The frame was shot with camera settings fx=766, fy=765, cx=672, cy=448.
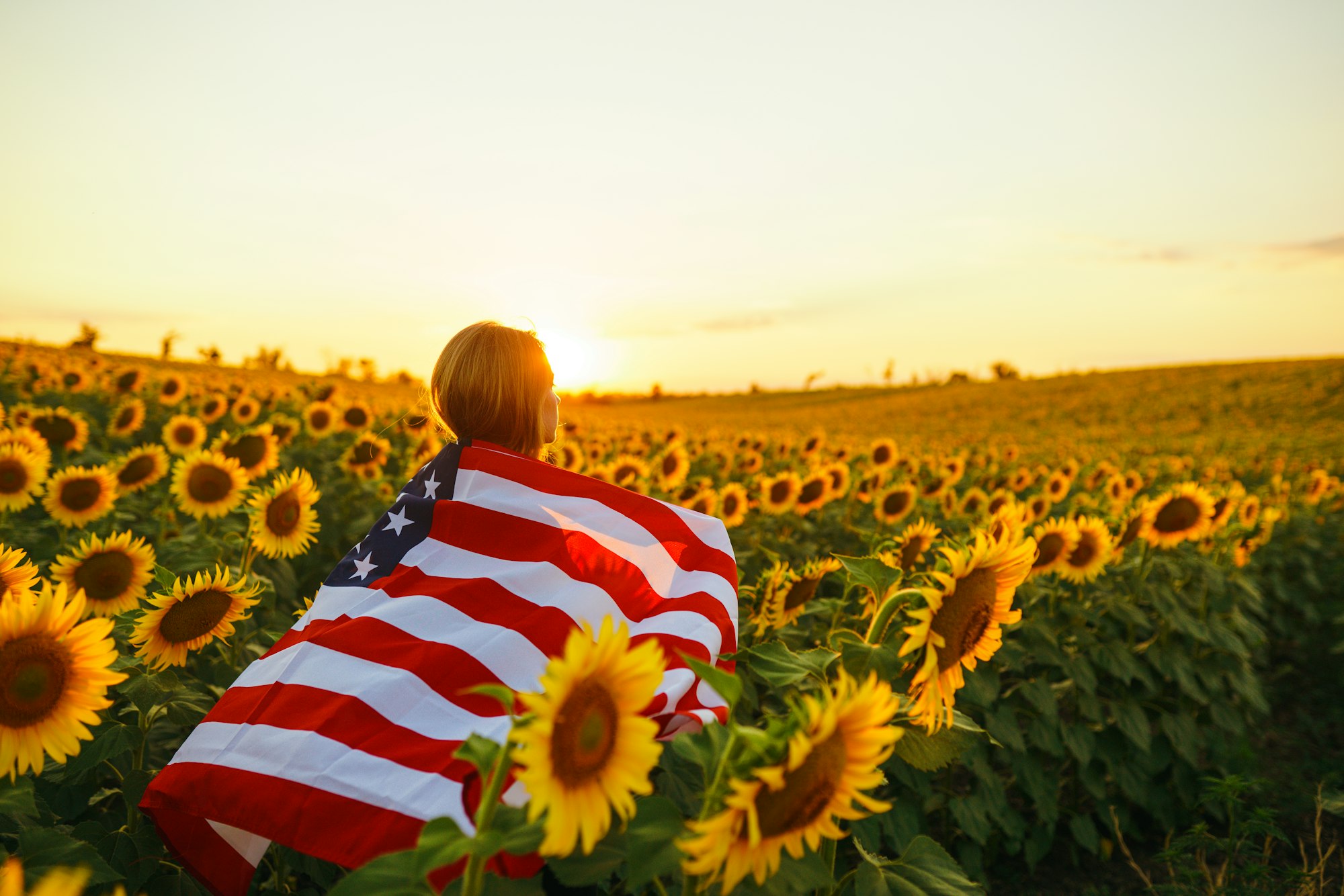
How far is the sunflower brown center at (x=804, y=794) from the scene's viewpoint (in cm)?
107

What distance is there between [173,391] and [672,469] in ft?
17.6

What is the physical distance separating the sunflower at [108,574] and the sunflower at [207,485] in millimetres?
1169

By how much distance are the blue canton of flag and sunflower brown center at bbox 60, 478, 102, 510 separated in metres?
2.31

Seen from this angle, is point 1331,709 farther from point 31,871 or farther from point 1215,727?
point 31,871

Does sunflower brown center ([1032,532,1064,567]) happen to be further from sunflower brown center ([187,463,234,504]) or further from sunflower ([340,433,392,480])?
sunflower ([340,433,392,480])

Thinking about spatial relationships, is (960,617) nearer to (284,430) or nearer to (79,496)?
(79,496)

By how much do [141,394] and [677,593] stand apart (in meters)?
7.98

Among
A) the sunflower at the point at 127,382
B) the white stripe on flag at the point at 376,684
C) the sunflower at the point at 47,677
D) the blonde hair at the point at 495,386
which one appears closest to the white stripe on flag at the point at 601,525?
the blonde hair at the point at 495,386

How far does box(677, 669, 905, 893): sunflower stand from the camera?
101 centimetres

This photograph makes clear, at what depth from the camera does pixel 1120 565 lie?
4383 millimetres

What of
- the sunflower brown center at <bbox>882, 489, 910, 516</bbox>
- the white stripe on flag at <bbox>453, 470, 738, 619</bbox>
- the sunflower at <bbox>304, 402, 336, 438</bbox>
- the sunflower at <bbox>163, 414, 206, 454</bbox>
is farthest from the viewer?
the sunflower at <bbox>304, 402, 336, 438</bbox>

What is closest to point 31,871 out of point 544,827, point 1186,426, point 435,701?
point 435,701

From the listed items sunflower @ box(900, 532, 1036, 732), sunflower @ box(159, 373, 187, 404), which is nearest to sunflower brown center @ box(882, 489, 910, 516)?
sunflower @ box(900, 532, 1036, 732)

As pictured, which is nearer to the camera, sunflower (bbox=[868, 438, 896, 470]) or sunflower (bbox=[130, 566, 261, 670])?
sunflower (bbox=[130, 566, 261, 670])
